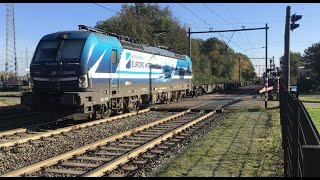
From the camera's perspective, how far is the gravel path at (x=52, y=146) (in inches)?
347

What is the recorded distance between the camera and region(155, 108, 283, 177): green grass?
777 cm

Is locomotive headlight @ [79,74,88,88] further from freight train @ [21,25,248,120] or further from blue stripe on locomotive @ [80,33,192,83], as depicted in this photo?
blue stripe on locomotive @ [80,33,192,83]

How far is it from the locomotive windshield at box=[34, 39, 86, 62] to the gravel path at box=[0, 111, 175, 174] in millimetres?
2740

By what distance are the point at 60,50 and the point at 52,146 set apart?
5.23 meters

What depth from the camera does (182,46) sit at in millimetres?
59250

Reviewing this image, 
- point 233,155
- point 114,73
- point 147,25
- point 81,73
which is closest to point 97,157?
point 233,155

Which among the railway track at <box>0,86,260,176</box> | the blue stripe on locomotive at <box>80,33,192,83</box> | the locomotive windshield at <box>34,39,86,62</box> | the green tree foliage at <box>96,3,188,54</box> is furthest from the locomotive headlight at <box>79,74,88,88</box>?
the green tree foliage at <box>96,3,188,54</box>

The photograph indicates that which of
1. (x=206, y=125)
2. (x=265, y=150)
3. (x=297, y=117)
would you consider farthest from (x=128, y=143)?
(x=297, y=117)

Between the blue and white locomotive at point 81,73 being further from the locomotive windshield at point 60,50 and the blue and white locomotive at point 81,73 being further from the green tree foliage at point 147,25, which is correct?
the green tree foliage at point 147,25

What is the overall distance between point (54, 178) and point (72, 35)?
8.79 meters

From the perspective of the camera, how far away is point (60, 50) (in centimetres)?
1484

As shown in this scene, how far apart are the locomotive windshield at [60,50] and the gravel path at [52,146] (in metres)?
2.74

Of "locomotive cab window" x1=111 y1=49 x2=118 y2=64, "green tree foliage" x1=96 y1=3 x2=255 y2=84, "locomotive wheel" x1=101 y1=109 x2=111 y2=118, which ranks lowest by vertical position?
"locomotive wheel" x1=101 y1=109 x2=111 y2=118

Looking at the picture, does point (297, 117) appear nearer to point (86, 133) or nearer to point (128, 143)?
point (128, 143)
